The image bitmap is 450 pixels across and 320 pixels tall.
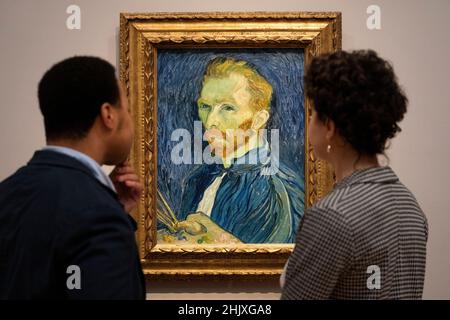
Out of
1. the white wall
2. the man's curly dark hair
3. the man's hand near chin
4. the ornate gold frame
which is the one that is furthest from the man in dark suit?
the white wall

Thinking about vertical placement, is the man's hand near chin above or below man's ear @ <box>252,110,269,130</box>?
below

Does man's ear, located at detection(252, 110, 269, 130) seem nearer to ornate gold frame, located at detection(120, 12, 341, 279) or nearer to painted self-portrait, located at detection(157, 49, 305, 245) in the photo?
painted self-portrait, located at detection(157, 49, 305, 245)

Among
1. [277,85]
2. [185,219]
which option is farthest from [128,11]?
[185,219]

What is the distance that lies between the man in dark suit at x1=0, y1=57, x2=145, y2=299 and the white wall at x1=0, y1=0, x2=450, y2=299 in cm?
103

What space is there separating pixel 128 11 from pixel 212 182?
2.23 feet

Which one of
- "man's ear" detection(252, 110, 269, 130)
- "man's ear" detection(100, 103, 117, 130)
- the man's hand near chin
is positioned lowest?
the man's hand near chin

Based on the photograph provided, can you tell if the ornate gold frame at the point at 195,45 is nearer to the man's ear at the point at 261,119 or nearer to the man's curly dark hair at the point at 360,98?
the man's ear at the point at 261,119

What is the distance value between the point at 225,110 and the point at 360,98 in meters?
0.96

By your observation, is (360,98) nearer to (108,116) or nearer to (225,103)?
(108,116)

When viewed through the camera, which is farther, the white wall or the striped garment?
the white wall

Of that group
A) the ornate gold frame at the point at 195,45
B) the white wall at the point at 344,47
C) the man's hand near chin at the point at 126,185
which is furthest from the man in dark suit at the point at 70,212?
the white wall at the point at 344,47

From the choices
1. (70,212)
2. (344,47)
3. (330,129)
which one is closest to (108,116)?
(70,212)

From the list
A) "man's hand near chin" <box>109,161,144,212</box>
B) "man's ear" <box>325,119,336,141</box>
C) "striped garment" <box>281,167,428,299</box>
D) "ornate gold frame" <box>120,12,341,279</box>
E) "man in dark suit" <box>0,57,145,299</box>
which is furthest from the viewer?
"ornate gold frame" <box>120,12,341,279</box>

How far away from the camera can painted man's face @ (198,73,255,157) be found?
2.01m
